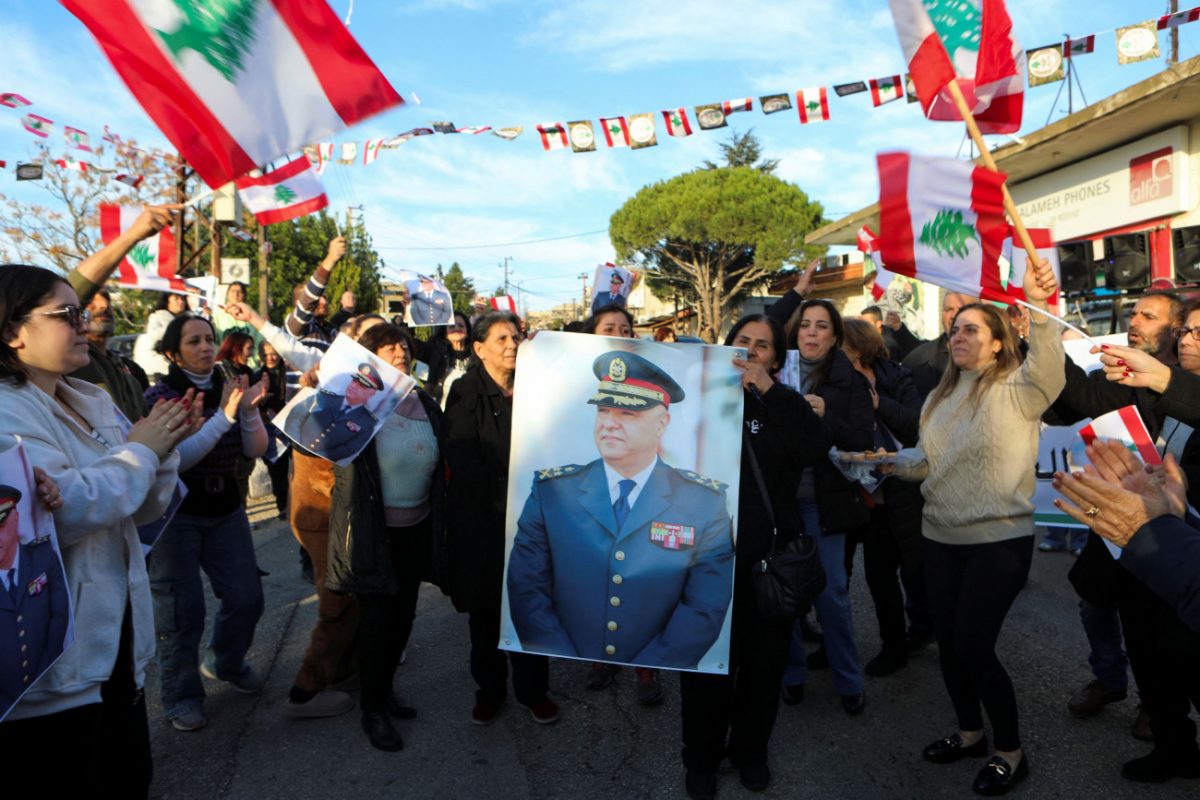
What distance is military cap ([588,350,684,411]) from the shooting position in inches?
115

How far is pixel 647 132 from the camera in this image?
33.9 ft

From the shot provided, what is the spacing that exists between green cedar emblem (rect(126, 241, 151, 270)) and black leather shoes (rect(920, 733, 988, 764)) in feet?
17.0

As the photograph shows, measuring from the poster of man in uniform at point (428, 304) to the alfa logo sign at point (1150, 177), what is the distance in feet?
34.9

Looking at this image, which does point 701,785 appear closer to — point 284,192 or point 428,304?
point 284,192

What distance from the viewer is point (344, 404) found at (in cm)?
337

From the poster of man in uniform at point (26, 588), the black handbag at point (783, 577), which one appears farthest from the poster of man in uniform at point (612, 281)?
the poster of man in uniform at point (26, 588)

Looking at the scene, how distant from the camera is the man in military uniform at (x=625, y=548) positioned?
9.37 feet

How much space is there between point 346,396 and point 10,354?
1.38m

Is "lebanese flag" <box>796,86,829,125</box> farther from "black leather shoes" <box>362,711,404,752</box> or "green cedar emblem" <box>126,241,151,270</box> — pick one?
"black leather shoes" <box>362,711,404,752</box>

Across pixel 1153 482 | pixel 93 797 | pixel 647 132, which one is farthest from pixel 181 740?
pixel 647 132

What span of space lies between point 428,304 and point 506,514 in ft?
18.9

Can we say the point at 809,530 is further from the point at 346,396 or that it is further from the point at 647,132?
the point at 647,132

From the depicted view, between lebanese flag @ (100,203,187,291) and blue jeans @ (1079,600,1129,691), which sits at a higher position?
lebanese flag @ (100,203,187,291)

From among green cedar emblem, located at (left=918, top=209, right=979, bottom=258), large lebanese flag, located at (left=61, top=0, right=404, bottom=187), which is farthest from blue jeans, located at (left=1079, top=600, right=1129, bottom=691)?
large lebanese flag, located at (left=61, top=0, right=404, bottom=187)
